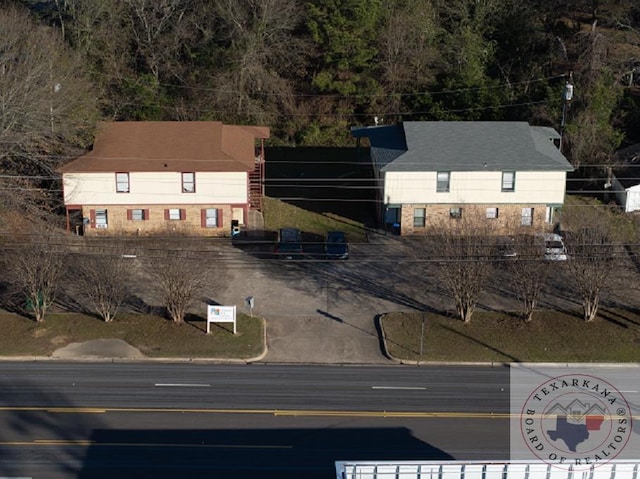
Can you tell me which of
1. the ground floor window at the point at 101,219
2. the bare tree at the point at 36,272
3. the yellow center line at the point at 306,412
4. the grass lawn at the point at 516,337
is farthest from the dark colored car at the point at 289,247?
the yellow center line at the point at 306,412

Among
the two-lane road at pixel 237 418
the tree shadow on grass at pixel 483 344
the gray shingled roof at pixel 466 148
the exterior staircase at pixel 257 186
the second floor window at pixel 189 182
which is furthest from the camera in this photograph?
the exterior staircase at pixel 257 186

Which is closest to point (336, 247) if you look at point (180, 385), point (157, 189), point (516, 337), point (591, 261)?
point (157, 189)

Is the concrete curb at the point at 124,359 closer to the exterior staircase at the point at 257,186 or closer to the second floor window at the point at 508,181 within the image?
the exterior staircase at the point at 257,186

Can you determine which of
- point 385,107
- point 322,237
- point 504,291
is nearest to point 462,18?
point 385,107

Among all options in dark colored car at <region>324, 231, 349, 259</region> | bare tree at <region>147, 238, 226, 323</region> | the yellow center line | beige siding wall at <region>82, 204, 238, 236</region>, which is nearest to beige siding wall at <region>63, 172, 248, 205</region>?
beige siding wall at <region>82, 204, 238, 236</region>

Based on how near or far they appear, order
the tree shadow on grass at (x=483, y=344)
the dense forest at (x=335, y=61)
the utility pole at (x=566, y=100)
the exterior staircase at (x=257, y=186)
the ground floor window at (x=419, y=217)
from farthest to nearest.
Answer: the dense forest at (x=335, y=61), the utility pole at (x=566, y=100), the exterior staircase at (x=257, y=186), the ground floor window at (x=419, y=217), the tree shadow on grass at (x=483, y=344)

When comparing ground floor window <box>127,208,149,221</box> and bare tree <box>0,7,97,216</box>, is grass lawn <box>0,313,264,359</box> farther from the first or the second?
bare tree <box>0,7,97,216</box>

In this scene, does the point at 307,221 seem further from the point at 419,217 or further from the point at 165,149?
the point at 165,149
